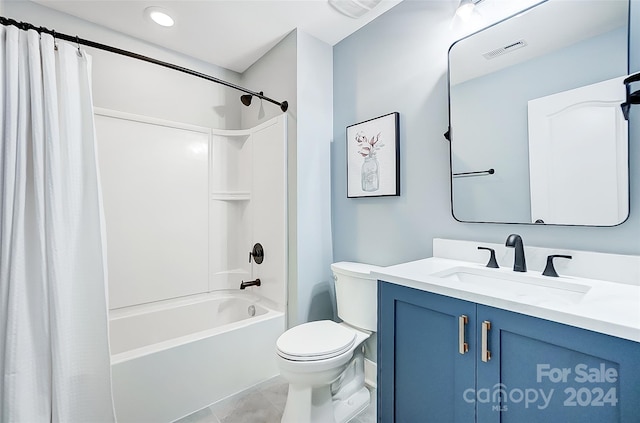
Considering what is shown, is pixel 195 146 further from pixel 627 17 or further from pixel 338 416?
pixel 627 17

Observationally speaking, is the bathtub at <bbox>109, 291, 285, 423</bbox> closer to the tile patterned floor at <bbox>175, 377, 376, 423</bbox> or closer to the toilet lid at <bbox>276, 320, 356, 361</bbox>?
the tile patterned floor at <bbox>175, 377, 376, 423</bbox>

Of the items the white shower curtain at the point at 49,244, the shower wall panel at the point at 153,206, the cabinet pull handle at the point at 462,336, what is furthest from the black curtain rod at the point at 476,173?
the shower wall panel at the point at 153,206

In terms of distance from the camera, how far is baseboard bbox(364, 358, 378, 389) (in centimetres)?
185

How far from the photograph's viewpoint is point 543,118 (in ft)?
4.02

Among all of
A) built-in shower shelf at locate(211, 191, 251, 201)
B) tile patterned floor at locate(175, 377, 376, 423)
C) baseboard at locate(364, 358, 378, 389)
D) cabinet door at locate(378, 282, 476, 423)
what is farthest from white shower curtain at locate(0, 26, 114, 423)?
baseboard at locate(364, 358, 378, 389)

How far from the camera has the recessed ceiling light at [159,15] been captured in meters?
1.86

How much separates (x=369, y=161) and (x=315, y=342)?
1157mm

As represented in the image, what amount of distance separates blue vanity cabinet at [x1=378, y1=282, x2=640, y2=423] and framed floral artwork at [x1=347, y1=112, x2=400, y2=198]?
0.78 metres

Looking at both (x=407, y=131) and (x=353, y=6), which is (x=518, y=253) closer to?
(x=407, y=131)

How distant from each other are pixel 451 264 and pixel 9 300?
1.91 m

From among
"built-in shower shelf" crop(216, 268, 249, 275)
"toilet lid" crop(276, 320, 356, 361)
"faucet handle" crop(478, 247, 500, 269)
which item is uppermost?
"faucet handle" crop(478, 247, 500, 269)

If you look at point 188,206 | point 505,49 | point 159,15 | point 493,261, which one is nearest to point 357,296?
point 493,261

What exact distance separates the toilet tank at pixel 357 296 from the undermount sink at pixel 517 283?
1.43ft

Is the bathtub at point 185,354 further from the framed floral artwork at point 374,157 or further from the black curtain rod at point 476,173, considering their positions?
the black curtain rod at point 476,173
